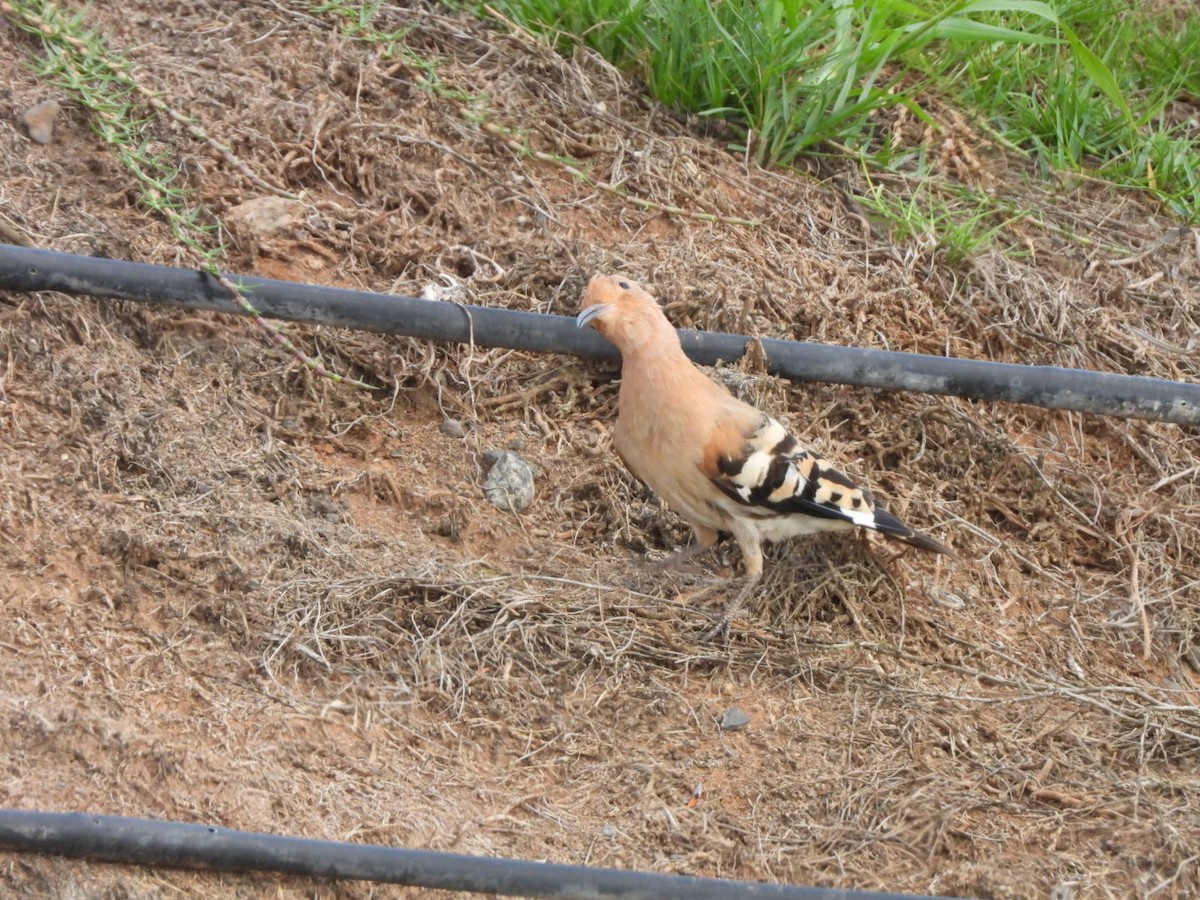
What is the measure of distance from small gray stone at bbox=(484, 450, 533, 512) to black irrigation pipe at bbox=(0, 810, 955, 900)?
147cm

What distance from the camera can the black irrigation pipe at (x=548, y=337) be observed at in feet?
11.7

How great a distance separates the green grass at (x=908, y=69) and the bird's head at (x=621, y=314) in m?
1.43

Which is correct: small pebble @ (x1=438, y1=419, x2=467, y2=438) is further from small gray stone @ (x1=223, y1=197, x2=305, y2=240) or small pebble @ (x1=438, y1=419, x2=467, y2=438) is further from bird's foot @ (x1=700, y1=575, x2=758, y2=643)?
bird's foot @ (x1=700, y1=575, x2=758, y2=643)

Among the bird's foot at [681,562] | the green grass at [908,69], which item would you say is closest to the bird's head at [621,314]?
the bird's foot at [681,562]

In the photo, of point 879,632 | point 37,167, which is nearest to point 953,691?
point 879,632

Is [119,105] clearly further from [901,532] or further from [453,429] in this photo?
[901,532]

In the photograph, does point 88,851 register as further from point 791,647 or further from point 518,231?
point 518,231

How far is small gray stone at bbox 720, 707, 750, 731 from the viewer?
3162 millimetres

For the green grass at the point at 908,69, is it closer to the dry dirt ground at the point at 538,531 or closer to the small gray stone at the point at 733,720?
the dry dirt ground at the point at 538,531

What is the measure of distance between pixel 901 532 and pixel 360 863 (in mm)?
1681

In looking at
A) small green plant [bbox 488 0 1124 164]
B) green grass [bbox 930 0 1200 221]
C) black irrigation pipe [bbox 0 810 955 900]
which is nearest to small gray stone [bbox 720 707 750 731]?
black irrigation pipe [bbox 0 810 955 900]

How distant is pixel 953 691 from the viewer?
3.36 m

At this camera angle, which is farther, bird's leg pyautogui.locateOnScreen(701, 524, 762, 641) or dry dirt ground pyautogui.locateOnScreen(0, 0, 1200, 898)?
bird's leg pyautogui.locateOnScreen(701, 524, 762, 641)

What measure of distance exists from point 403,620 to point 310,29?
8.03ft
